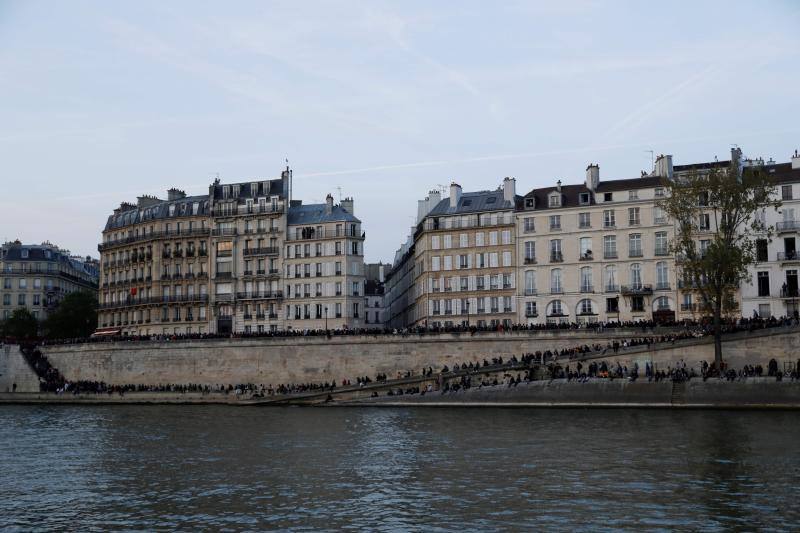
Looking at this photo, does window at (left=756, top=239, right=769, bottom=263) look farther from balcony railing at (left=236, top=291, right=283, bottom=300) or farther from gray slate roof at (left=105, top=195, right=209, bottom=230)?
gray slate roof at (left=105, top=195, right=209, bottom=230)

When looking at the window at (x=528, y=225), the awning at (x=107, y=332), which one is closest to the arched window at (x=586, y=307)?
the window at (x=528, y=225)

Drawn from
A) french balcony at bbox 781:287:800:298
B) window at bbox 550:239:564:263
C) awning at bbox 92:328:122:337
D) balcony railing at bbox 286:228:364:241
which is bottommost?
awning at bbox 92:328:122:337

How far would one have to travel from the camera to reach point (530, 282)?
239 feet

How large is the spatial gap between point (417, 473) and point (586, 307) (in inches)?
1605

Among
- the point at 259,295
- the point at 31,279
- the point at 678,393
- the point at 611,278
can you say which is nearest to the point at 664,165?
the point at 611,278

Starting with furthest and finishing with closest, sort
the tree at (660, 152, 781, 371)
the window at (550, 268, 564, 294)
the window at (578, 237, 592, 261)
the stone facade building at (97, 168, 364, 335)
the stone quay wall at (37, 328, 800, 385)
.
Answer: the stone facade building at (97, 168, 364, 335)
the window at (550, 268, 564, 294)
the window at (578, 237, 592, 261)
the stone quay wall at (37, 328, 800, 385)
the tree at (660, 152, 781, 371)

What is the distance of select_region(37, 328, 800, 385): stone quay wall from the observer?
5738 cm

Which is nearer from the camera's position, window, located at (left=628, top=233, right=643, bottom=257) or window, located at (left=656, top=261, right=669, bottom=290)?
window, located at (left=656, top=261, right=669, bottom=290)

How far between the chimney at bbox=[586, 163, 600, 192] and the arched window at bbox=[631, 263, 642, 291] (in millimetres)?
6939

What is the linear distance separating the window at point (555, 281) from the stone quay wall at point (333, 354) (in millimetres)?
8240

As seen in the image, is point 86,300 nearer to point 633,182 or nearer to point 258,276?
point 258,276

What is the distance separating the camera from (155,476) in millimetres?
32750

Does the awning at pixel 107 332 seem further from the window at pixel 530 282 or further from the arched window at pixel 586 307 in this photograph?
the arched window at pixel 586 307

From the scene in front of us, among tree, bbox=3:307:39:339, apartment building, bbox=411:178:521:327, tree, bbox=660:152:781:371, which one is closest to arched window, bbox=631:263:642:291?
apartment building, bbox=411:178:521:327
